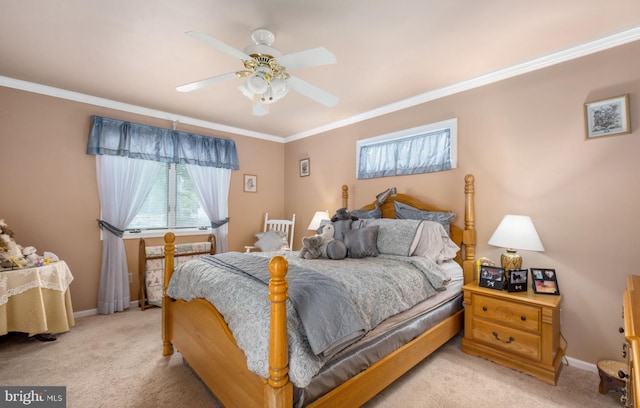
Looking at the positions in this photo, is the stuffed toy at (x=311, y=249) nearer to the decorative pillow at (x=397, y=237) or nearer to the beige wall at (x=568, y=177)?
the decorative pillow at (x=397, y=237)

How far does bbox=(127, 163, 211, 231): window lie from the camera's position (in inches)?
151

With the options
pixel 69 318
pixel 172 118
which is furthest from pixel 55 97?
pixel 69 318

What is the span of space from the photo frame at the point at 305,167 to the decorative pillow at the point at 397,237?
6.91 ft

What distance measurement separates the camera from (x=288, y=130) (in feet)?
15.5

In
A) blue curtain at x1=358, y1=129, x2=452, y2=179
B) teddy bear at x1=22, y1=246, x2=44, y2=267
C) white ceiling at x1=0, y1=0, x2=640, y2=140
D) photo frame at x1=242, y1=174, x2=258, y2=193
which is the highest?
white ceiling at x1=0, y1=0, x2=640, y2=140

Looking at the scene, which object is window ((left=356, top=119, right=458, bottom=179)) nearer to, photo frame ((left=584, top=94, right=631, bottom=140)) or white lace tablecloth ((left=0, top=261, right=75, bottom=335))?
photo frame ((left=584, top=94, right=631, bottom=140))

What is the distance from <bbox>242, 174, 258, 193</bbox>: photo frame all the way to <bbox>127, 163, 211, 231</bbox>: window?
2.56 feet

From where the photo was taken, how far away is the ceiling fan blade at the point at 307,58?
174 centimetres

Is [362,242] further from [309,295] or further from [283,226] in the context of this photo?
[283,226]

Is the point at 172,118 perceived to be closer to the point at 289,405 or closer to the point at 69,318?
the point at 69,318

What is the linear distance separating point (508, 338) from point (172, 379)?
260 centimetres

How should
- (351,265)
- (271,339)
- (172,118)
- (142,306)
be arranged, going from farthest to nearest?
(172,118), (142,306), (351,265), (271,339)

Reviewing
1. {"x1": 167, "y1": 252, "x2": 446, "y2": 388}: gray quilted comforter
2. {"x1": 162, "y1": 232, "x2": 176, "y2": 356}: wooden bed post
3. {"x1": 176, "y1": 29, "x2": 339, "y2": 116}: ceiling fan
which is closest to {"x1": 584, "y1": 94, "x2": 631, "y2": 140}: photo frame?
{"x1": 167, "y1": 252, "x2": 446, "y2": 388}: gray quilted comforter

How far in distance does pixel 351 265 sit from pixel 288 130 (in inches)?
120
